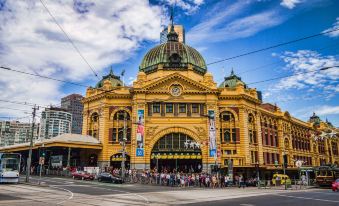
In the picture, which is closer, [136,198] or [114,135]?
[136,198]

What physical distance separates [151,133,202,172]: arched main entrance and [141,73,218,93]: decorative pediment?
7802mm

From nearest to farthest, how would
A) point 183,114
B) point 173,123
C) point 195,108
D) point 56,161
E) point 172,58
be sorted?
point 173,123 < point 56,161 < point 183,114 < point 195,108 < point 172,58

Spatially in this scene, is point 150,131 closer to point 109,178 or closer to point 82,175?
point 82,175

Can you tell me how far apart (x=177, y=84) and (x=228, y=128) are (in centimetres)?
1191

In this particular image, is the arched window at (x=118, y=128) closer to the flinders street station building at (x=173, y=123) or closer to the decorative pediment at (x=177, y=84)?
the flinders street station building at (x=173, y=123)

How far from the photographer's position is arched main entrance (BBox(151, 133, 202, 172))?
49156mm

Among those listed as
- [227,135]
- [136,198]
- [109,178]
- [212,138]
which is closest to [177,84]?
[212,138]

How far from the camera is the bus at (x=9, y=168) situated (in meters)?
30.5

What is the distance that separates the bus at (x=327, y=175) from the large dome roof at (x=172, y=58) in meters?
27.5

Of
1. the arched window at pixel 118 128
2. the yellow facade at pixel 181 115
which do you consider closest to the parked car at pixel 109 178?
the yellow facade at pixel 181 115

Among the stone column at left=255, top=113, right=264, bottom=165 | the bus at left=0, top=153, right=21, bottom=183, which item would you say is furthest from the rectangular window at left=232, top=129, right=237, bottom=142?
the bus at left=0, top=153, right=21, bottom=183

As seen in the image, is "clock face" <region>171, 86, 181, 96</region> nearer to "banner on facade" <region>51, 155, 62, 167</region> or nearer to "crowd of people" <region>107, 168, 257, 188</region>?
"crowd of people" <region>107, 168, 257, 188</region>

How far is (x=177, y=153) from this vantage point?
162 ft

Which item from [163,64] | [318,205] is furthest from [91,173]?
[318,205]
